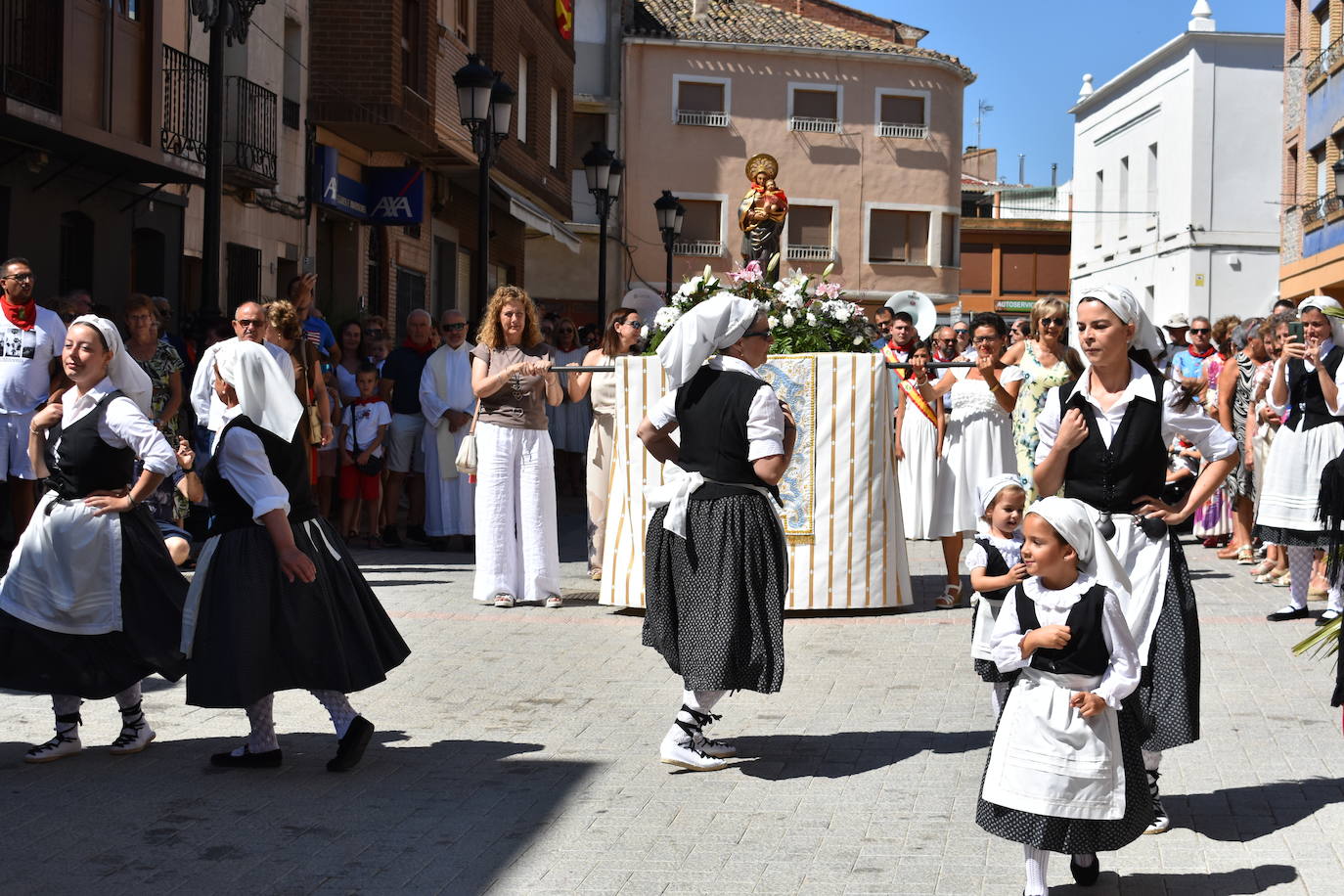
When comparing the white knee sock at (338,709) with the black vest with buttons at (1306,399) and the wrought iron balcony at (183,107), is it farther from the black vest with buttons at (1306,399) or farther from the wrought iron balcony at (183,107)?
the wrought iron balcony at (183,107)

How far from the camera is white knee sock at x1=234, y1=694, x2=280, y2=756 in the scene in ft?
23.3

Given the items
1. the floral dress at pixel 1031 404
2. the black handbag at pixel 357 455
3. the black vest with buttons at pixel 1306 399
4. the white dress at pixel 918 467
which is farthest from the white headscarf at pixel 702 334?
the black handbag at pixel 357 455

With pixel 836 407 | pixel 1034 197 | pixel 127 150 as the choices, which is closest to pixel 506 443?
pixel 836 407

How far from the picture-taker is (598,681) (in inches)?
361

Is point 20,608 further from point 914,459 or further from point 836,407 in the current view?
point 914,459

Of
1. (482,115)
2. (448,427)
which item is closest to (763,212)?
(482,115)

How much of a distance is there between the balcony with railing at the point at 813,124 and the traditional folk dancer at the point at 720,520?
4763cm

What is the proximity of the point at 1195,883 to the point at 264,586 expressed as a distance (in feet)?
11.2

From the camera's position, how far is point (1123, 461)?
6.20 meters

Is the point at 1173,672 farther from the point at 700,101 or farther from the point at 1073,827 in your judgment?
the point at 700,101

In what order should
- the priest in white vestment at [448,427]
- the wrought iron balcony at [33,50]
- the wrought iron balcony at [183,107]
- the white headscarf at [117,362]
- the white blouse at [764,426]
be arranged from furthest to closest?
the wrought iron balcony at [183,107] < the wrought iron balcony at [33,50] < the priest in white vestment at [448,427] < the white headscarf at [117,362] < the white blouse at [764,426]

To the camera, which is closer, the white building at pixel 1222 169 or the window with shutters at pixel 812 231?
the white building at pixel 1222 169

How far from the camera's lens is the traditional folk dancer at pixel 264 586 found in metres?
6.84

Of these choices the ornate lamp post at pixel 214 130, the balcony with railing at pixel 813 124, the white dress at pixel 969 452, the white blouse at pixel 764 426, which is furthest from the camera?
the balcony with railing at pixel 813 124
